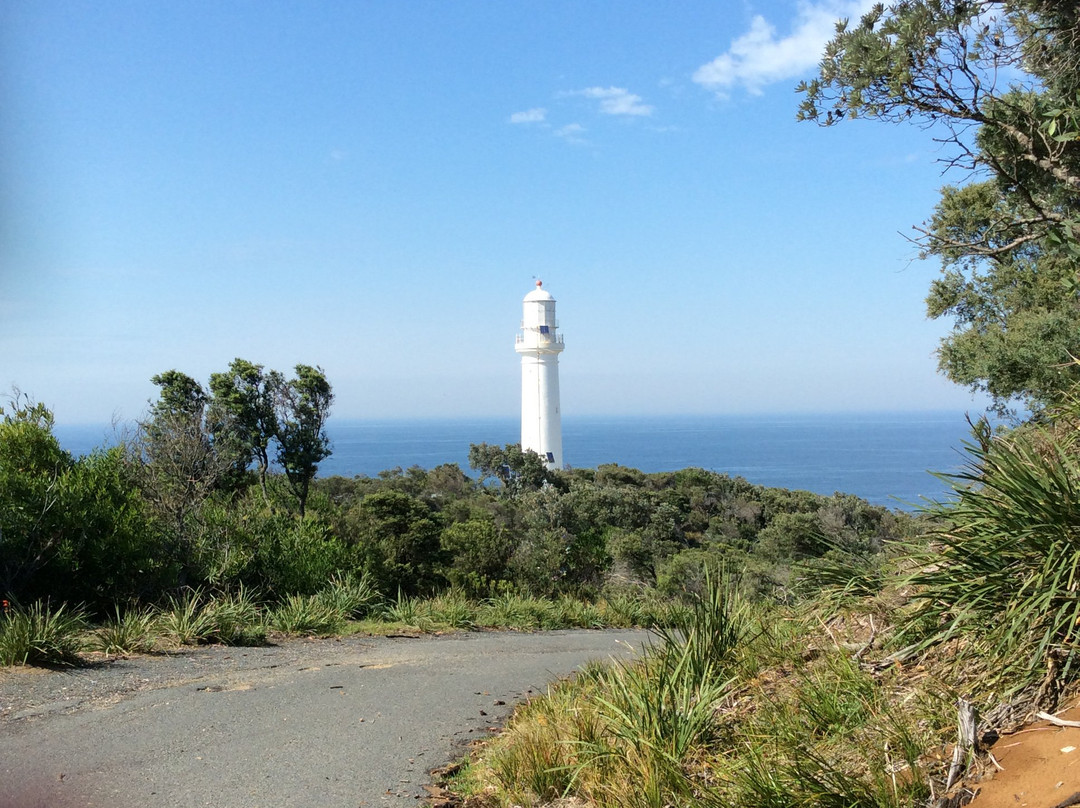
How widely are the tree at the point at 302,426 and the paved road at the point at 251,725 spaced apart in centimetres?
1423

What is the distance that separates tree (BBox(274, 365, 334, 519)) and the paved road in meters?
14.2

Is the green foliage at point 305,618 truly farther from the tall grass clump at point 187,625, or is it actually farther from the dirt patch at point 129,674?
the tall grass clump at point 187,625

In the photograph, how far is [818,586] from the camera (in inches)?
259

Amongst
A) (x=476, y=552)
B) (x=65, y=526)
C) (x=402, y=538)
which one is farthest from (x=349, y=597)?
(x=402, y=538)

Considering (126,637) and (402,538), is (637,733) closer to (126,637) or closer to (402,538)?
(126,637)

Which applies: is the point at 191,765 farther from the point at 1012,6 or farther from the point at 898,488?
the point at 898,488

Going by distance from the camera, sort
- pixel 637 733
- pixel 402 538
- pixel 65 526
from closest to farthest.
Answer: pixel 637 733 < pixel 65 526 < pixel 402 538

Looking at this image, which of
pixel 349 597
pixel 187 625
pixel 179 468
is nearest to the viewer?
pixel 187 625

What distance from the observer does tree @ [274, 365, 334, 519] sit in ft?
76.8

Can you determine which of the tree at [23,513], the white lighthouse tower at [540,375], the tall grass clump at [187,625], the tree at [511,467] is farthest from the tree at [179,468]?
the white lighthouse tower at [540,375]

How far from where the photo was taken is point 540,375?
5009cm

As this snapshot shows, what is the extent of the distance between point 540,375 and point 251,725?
43900 mm

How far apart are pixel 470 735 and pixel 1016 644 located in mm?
3834

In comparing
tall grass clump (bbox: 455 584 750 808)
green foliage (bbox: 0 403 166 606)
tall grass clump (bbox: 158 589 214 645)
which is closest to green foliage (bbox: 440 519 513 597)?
green foliage (bbox: 0 403 166 606)
